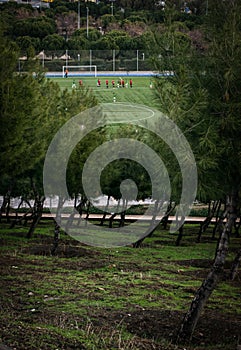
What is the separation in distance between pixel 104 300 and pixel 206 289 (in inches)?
97.3

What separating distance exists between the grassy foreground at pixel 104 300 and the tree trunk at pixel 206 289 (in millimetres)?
216

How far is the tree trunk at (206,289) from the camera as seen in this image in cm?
1120

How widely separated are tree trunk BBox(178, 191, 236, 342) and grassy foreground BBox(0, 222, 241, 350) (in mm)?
216

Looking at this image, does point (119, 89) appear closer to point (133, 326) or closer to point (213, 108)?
point (213, 108)

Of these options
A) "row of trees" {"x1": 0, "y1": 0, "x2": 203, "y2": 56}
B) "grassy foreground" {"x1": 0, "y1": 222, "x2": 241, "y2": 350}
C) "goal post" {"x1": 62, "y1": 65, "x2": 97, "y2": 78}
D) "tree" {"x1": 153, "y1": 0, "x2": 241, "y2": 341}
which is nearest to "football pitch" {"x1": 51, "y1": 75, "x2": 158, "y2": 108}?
"goal post" {"x1": 62, "y1": 65, "x2": 97, "y2": 78}

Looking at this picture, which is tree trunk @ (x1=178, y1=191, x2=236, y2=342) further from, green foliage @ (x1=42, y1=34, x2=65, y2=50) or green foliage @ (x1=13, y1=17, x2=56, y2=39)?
green foliage @ (x1=13, y1=17, x2=56, y2=39)

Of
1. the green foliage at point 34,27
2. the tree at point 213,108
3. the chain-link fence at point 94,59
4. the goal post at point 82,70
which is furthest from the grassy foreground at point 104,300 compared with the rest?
the green foliage at point 34,27

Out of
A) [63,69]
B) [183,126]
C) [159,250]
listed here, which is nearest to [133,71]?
[63,69]

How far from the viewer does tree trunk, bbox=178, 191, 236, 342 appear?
11203mm

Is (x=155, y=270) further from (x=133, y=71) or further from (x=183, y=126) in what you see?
(x=133, y=71)

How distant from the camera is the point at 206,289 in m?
11.4

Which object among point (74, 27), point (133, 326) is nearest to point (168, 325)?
point (133, 326)

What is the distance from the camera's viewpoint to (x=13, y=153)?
742 inches

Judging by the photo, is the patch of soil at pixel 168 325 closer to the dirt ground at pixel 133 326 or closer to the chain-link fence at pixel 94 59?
the dirt ground at pixel 133 326
